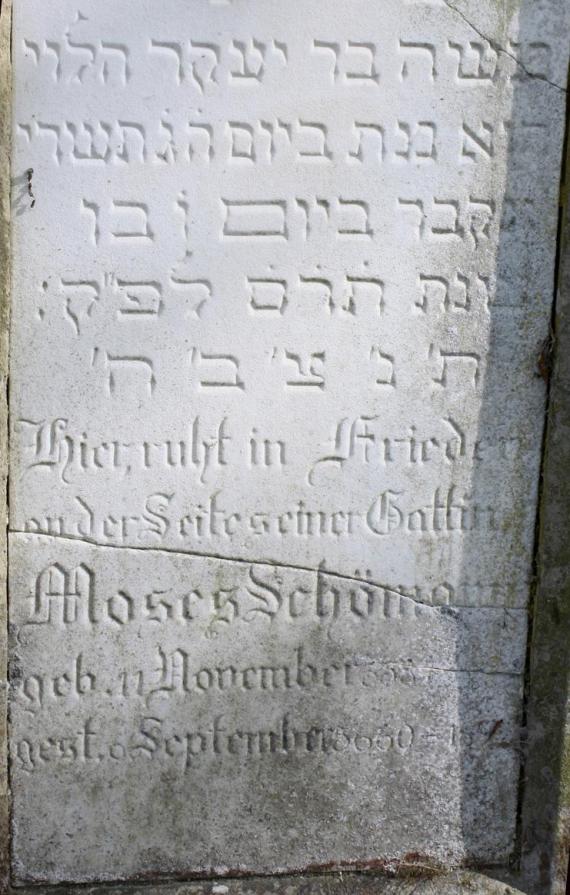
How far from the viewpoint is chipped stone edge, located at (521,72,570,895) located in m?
2.45

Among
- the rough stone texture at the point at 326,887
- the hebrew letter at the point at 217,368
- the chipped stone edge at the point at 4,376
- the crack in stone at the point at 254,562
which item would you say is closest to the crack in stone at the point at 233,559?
the crack in stone at the point at 254,562

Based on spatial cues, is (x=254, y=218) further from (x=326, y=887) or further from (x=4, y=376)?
(x=326, y=887)

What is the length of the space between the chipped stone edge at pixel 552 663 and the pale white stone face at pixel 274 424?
5cm

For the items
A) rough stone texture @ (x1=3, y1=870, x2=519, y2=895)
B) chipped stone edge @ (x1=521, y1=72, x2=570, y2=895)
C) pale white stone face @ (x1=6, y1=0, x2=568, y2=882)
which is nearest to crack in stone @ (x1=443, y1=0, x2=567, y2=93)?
pale white stone face @ (x1=6, y1=0, x2=568, y2=882)

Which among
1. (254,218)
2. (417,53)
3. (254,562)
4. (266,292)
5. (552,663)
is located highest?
(417,53)

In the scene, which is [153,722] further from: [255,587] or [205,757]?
[255,587]

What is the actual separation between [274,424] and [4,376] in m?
0.68

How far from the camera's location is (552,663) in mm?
2523

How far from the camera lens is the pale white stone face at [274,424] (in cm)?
227

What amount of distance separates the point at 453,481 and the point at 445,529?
0.13 meters

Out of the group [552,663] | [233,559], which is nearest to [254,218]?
[233,559]

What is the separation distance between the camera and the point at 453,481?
248 centimetres

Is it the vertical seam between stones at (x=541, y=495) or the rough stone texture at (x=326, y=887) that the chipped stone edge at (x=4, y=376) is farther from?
the vertical seam between stones at (x=541, y=495)

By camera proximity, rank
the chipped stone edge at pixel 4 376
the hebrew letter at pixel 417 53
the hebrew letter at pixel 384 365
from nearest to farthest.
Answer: the chipped stone edge at pixel 4 376, the hebrew letter at pixel 417 53, the hebrew letter at pixel 384 365
